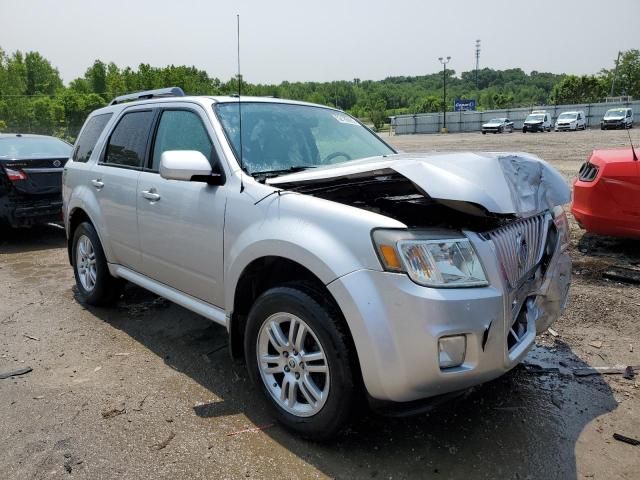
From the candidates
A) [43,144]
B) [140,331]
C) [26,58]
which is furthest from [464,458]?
[26,58]

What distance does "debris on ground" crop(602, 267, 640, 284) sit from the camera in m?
4.97

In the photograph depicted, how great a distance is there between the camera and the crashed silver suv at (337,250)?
234cm

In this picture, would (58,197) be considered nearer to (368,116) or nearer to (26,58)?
(368,116)

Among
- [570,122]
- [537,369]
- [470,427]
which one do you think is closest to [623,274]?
[537,369]

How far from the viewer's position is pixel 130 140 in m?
4.37

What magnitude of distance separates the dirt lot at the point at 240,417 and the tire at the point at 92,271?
35cm

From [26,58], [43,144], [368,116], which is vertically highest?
[26,58]

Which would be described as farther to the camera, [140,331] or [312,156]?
[140,331]

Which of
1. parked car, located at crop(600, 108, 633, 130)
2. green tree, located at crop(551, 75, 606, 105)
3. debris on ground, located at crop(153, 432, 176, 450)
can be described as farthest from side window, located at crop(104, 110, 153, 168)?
green tree, located at crop(551, 75, 606, 105)

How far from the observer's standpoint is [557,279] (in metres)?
3.12

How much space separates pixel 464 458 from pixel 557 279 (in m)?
1.21

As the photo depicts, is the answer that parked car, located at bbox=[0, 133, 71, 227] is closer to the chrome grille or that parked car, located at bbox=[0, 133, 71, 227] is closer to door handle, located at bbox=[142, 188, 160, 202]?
door handle, located at bbox=[142, 188, 160, 202]

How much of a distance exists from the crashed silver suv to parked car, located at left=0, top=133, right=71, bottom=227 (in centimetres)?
412

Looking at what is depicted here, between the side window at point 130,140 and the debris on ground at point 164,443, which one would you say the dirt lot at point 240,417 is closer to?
the debris on ground at point 164,443
